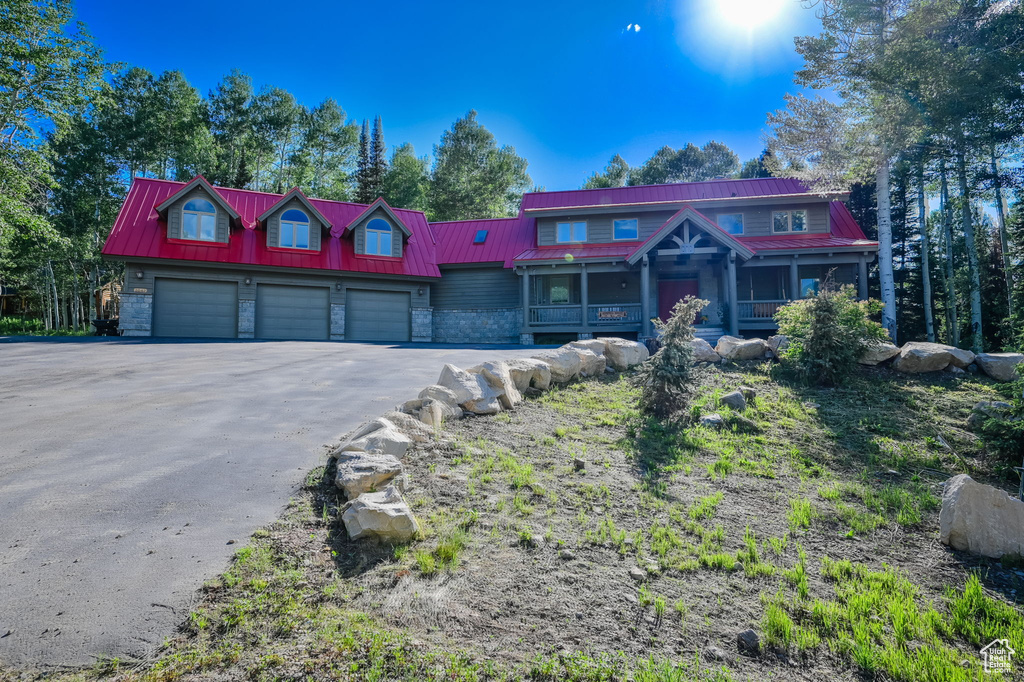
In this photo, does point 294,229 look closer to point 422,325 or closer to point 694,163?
point 422,325

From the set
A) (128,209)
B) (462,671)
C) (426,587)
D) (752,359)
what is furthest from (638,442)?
(128,209)

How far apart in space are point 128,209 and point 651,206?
20187 millimetres

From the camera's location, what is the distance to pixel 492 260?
20.9m

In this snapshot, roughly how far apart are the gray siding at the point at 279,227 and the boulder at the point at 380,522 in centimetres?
1819

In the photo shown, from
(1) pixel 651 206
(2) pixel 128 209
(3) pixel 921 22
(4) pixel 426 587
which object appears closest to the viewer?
(4) pixel 426 587

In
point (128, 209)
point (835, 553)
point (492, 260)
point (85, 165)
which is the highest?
point (85, 165)

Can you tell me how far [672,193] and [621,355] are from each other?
15570mm

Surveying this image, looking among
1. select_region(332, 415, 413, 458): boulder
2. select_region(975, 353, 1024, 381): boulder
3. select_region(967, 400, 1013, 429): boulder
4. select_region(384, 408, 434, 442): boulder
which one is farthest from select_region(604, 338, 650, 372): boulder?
select_region(975, 353, 1024, 381): boulder

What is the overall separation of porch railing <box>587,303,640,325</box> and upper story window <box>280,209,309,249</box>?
458 inches

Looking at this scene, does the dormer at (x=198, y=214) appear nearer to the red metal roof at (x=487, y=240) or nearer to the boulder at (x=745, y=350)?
the red metal roof at (x=487, y=240)

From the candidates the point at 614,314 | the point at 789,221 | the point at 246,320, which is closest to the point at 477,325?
the point at 614,314

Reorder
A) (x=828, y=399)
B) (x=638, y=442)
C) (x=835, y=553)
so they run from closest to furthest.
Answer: (x=835, y=553)
(x=638, y=442)
(x=828, y=399)

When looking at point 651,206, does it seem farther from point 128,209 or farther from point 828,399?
point 128,209

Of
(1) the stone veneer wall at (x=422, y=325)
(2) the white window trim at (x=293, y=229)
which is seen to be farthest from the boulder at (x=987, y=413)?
(2) the white window trim at (x=293, y=229)
